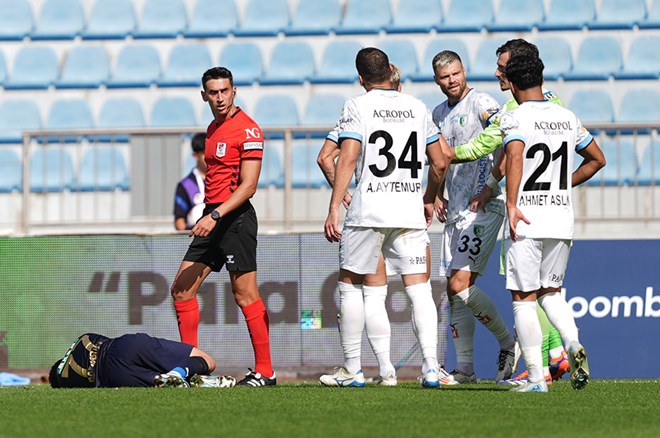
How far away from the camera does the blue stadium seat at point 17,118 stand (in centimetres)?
1434

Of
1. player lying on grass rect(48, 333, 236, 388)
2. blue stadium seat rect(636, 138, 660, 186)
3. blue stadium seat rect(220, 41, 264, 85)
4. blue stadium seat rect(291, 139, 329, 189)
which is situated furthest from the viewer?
blue stadium seat rect(220, 41, 264, 85)

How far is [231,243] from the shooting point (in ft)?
26.5

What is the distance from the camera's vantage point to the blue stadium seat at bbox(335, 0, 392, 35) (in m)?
14.8

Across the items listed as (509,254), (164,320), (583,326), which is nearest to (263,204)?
(164,320)

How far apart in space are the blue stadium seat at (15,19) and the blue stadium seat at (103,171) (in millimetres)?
3392

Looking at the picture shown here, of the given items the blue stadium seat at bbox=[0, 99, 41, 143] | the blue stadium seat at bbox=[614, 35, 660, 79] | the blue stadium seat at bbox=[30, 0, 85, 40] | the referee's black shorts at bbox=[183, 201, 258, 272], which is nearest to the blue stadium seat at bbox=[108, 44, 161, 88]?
the blue stadium seat at bbox=[30, 0, 85, 40]

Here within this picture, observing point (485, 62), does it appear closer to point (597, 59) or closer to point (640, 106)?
point (597, 59)

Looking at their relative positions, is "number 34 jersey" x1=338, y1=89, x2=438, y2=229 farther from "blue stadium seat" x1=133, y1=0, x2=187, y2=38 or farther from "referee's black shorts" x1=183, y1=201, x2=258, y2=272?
"blue stadium seat" x1=133, y1=0, x2=187, y2=38

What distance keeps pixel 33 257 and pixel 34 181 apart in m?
1.89

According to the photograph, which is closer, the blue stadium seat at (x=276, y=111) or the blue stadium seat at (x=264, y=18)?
the blue stadium seat at (x=276, y=111)

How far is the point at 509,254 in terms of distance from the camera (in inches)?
273

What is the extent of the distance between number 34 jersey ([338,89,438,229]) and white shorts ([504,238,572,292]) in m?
0.71

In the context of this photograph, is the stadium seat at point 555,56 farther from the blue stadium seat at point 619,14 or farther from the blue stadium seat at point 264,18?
the blue stadium seat at point 264,18

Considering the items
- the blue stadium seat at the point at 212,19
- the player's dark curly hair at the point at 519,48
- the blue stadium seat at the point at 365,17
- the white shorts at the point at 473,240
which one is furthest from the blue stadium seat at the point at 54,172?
the player's dark curly hair at the point at 519,48
